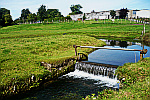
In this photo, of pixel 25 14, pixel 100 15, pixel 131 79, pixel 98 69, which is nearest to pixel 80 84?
pixel 98 69

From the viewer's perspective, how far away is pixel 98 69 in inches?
926

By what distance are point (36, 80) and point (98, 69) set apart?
8.31 m

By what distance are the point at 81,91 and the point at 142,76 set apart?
20.7ft

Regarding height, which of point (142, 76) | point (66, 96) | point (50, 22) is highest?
point (50, 22)

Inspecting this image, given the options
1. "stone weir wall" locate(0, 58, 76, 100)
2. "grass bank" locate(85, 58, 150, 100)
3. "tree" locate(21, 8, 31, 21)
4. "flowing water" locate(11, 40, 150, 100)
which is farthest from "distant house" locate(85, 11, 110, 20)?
"grass bank" locate(85, 58, 150, 100)

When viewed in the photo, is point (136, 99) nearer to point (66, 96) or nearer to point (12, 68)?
point (66, 96)

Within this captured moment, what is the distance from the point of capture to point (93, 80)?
2067 centimetres

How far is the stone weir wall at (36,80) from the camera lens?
17.1 meters

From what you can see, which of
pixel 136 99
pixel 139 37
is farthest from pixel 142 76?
pixel 139 37

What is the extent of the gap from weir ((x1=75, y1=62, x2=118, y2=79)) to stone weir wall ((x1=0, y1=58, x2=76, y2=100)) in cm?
123

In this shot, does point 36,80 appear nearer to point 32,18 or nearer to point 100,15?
point 32,18

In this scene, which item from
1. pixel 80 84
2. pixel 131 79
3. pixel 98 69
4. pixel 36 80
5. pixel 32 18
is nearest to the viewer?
pixel 131 79

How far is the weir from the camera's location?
2215 centimetres

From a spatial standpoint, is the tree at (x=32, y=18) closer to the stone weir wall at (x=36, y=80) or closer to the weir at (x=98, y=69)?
the stone weir wall at (x=36, y=80)
